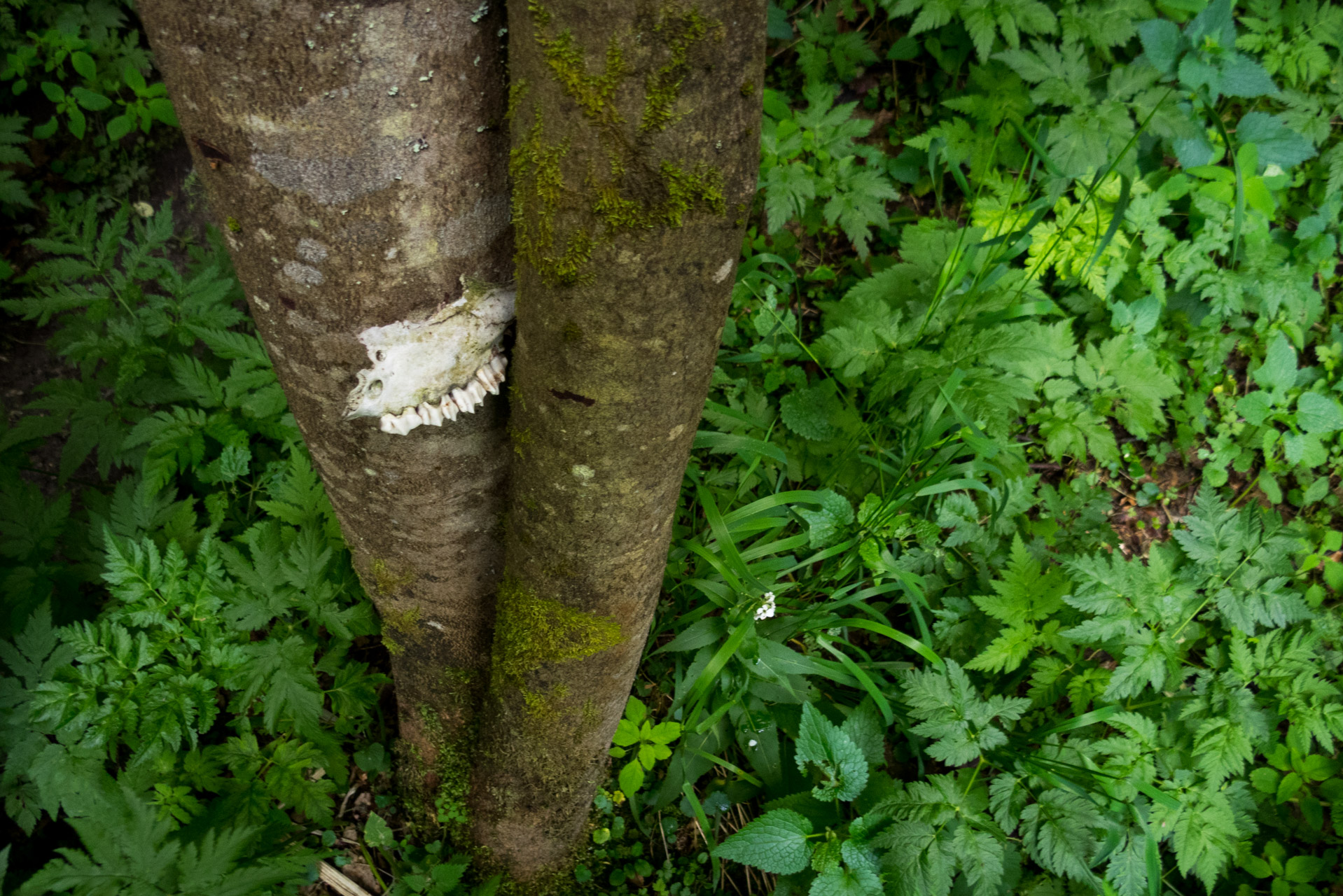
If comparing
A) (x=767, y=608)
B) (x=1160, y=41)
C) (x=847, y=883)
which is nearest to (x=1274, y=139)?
(x=1160, y=41)

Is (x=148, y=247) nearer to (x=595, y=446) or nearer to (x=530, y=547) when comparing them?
(x=530, y=547)

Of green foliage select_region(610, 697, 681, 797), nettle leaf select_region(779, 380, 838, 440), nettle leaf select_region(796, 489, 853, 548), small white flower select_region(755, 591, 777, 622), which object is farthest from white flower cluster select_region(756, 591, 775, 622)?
nettle leaf select_region(779, 380, 838, 440)

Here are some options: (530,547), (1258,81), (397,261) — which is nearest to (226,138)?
(397,261)

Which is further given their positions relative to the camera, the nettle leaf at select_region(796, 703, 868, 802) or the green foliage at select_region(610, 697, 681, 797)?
Result: the green foliage at select_region(610, 697, 681, 797)

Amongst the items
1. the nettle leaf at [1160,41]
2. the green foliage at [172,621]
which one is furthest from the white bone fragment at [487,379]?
the nettle leaf at [1160,41]

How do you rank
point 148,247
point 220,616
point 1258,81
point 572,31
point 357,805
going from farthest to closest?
1. point 1258,81
2. point 148,247
3. point 357,805
4. point 220,616
5. point 572,31

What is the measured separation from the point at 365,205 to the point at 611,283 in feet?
1.09

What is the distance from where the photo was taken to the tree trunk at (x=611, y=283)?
0.66 m

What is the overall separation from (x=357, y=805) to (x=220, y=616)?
81 cm

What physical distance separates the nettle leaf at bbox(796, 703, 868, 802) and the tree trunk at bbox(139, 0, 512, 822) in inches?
44.9

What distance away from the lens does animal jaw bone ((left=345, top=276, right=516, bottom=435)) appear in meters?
0.96

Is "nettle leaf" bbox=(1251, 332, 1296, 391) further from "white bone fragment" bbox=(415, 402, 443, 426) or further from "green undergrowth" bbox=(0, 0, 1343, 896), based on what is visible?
"white bone fragment" bbox=(415, 402, 443, 426)

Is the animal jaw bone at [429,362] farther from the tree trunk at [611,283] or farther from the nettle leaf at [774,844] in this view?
the nettle leaf at [774,844]

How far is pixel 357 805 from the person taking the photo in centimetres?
210
